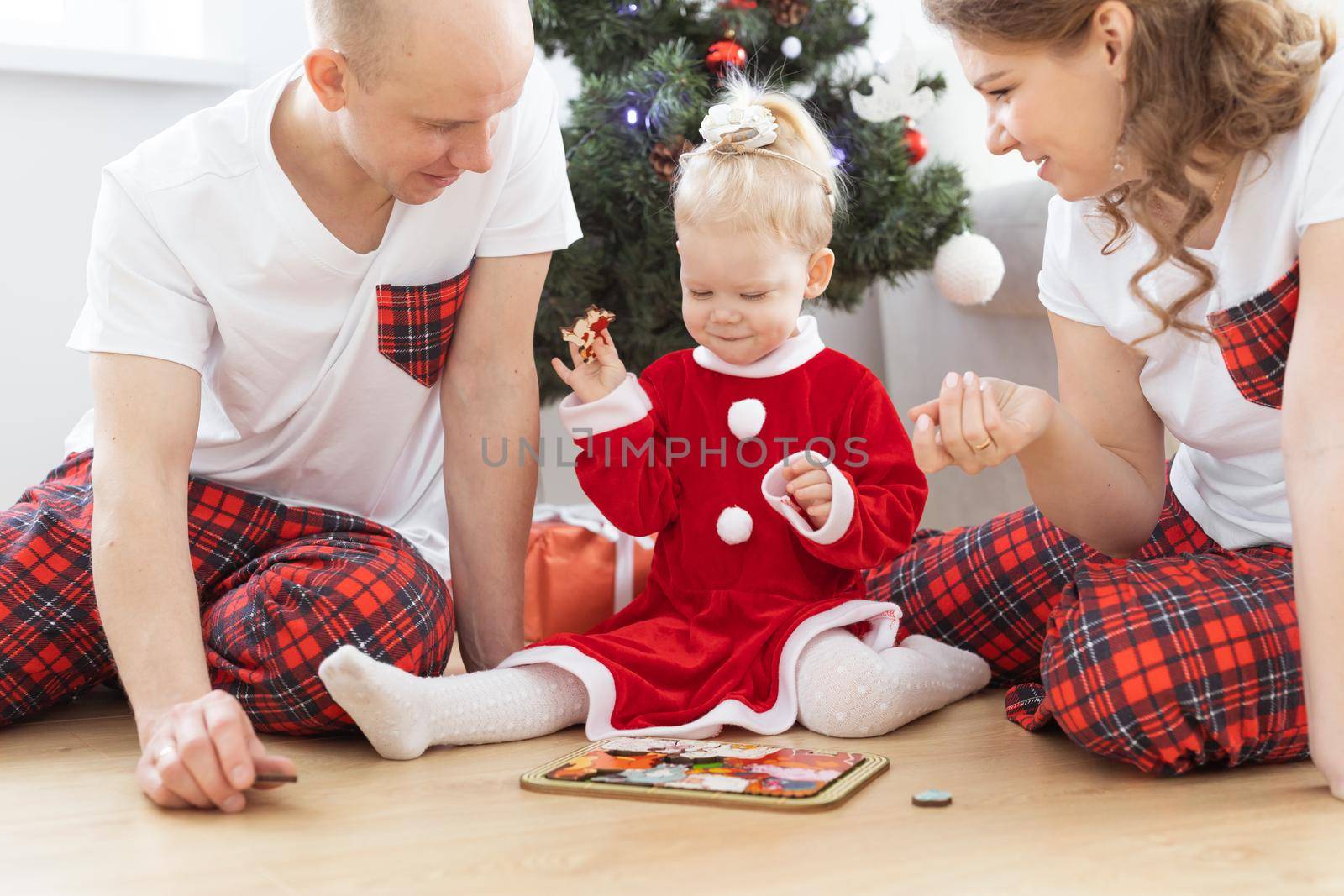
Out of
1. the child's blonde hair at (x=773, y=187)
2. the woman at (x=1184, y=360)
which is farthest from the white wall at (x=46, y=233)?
the woman at (x=1184, y=360)

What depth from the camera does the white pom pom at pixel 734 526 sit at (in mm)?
1298

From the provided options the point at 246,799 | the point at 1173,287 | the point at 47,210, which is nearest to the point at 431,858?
the point at 246,799

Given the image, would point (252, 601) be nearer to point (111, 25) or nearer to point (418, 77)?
point (418, 77)

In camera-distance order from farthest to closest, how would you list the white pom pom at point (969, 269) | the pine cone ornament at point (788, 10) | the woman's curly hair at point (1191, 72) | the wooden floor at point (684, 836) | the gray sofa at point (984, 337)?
the gray sofa at point (984, 337) < the white pom pom at point (969, 269) < the pine cone ornament at point (788, 10) < the woman's curly hair at point (1191, 72) < the wooden floor at point (684, 836)

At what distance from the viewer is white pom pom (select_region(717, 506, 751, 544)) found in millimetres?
1298

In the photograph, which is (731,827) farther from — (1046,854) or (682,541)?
(682,541)

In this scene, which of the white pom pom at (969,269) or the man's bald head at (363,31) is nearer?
the man's bald head at (363,31)

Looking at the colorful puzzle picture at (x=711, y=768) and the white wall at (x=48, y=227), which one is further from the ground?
the white wall at (x=48, y=227)

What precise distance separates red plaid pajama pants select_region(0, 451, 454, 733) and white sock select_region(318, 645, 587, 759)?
0.08 metres

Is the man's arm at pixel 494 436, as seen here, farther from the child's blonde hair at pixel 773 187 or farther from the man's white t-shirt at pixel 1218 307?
the man's white t-shirt at pixel 1218 307

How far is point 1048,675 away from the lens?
3.47ft

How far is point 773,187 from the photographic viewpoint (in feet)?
4.27

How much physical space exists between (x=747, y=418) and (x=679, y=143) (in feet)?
1.75

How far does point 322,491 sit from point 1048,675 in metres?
0.76
